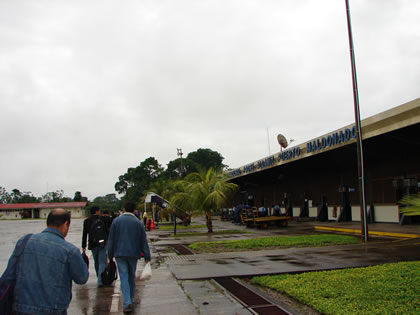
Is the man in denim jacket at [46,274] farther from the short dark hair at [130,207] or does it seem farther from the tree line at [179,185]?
the tree line at [179,185]

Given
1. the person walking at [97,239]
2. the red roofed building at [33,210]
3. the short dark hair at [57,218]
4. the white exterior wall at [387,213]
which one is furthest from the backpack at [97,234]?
the red roofed building at [33,210]

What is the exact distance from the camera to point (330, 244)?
14.1 metres

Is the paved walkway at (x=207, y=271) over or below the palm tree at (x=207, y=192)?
below

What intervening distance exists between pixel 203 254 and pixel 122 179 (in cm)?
10866

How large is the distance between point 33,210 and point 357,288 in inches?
4038

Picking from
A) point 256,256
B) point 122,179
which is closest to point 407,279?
point 256,256

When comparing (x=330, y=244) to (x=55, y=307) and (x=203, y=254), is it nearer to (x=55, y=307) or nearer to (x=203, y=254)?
(x=203, y=254)

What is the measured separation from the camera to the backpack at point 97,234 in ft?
28.5

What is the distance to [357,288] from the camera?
6871mm

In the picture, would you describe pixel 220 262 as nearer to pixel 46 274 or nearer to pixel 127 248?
pixel 127 248

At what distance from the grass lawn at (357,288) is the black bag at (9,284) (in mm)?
4302

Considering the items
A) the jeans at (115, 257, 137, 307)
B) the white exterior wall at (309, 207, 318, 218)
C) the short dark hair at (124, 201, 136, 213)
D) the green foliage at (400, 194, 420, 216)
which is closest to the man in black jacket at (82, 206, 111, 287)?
the short dark hair at (124, 201, 136, 213)

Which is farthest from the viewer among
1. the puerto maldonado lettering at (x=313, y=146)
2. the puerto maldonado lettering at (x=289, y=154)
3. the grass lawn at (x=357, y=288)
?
the puerto maldonado lettering at (x=289, y=154)

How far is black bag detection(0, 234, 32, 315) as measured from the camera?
303 centimetres
